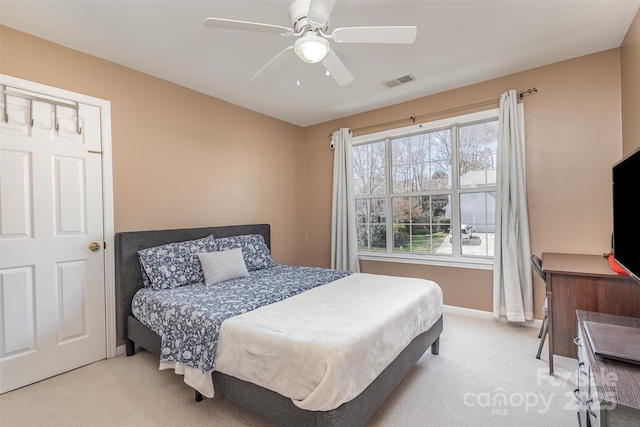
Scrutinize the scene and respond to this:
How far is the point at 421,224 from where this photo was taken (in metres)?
3.77

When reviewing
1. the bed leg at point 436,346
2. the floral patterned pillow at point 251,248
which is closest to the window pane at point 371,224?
the floral patterned pillow at point 251,248

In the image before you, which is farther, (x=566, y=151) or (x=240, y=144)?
(x=240, y=144)

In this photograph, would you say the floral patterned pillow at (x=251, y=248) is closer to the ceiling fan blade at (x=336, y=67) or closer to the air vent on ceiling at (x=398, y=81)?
the ceiling fan blade at (x=336, y=67)

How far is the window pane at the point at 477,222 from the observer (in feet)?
10.9

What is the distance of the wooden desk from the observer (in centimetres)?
196

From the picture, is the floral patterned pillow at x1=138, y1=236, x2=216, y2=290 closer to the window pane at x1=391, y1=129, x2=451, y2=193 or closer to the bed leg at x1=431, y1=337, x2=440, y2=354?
the bed leg at x1=431, y1=337, x2=440, y2=354

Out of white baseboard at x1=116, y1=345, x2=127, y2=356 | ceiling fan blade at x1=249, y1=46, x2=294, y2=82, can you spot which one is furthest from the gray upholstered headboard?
ceiling fan blade at x1=249, y1=46, x2=294, y2=82

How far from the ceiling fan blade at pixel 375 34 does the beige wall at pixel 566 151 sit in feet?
6.44

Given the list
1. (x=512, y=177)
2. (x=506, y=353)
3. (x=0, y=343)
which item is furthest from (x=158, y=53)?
(x=506, y=353)

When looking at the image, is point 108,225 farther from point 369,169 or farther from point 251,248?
point 369,169

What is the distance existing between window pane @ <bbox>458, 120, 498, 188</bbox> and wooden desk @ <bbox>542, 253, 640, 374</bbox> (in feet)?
4.43

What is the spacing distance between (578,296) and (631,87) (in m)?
1.71

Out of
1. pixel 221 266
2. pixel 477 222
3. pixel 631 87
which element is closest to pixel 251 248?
pixel 221 266

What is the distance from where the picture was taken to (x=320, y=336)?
4.86 ft
